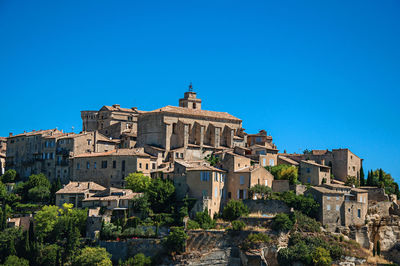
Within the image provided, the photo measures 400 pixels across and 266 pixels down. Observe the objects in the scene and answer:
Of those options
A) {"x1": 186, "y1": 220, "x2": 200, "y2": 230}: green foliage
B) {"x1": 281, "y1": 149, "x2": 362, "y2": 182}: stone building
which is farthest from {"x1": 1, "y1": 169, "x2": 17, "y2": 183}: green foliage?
{"x1": 281, "y1": 149, "x2": 362, "y2": 182}: stone building

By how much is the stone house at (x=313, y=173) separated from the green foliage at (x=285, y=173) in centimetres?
234

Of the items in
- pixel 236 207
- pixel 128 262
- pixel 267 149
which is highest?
pixel 267 149

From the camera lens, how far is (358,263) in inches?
2623

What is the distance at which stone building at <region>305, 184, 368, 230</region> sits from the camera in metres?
71.2

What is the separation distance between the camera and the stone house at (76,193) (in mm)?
78250

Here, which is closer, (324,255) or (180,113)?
(324,255)

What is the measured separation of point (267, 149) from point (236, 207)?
609 inches

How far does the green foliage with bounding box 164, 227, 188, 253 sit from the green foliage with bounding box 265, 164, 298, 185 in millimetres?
15867

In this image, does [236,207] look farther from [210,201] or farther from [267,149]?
[267,149]

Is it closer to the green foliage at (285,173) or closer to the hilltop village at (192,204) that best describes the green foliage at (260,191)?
the hilltop village at (192,204)

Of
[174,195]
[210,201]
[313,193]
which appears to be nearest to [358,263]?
[313,193]

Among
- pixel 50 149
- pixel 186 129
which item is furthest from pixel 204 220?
pixel 50 149

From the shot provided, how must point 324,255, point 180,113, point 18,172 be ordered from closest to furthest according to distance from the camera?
point 324,255, point 180,113, point 18,172

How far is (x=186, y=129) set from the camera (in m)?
88.6
